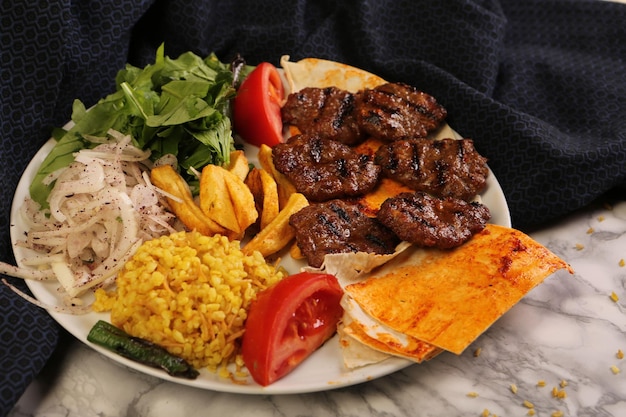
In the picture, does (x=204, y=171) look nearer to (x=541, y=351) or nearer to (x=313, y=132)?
(x=313, y=132)

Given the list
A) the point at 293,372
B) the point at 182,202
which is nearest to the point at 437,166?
the point at 182,202

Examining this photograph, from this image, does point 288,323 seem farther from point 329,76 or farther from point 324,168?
point 329,76

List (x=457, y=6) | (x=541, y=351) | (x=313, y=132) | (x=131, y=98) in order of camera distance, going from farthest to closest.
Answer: (x=457, y=6) → (x=313, y=132) → (x=131, y=98) → (x=541, y=351)

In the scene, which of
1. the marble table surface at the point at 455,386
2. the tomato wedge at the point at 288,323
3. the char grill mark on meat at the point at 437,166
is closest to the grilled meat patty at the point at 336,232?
the tomato wedge at the point at 288,323

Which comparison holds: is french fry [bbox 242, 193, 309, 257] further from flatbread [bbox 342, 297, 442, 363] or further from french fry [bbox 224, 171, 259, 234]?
flatbread [bbox 342, 297, 442, 363]

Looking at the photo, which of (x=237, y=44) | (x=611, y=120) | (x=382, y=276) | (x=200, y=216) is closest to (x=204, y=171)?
(x=200, y=216)

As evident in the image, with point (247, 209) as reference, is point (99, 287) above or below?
below

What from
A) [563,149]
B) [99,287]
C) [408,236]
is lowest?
[99,287]
